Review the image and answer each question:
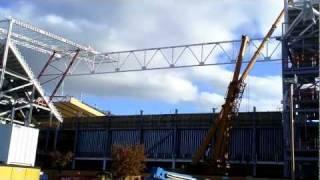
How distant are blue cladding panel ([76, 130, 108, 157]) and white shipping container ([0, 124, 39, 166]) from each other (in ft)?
58.7

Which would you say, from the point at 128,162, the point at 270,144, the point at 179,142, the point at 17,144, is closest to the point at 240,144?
the point at 270,144

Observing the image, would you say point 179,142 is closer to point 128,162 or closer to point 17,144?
point 128,162

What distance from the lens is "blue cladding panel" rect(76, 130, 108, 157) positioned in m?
92.8

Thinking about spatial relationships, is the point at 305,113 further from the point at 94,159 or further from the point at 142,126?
the point at 94,159

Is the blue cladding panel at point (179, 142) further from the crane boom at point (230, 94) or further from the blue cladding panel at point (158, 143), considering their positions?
the crane boom at point (230, 94)

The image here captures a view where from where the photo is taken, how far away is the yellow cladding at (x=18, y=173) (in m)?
53.8

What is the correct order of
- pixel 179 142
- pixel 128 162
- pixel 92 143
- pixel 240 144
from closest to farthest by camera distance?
1. pixel 128 162
2. pixel 240 144
3. pixel 179 142
4. pixel 92 143

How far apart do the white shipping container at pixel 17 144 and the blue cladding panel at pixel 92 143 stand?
58.7ft

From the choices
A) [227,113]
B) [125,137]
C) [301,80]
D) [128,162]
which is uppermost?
[301,80]

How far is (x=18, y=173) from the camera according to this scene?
2205 inches

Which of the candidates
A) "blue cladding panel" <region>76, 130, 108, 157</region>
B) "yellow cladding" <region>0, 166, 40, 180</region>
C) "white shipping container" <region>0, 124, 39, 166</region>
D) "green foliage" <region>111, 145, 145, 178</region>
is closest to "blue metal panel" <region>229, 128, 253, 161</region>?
"green foliage" <region>111, 145, 145, 178</region>

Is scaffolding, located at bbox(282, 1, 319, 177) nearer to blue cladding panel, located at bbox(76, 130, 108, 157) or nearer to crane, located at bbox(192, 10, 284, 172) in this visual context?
crane, located at bbox(192, 10, 284, 172)

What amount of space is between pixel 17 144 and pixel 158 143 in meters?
24.2

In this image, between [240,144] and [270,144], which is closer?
[270,144]
